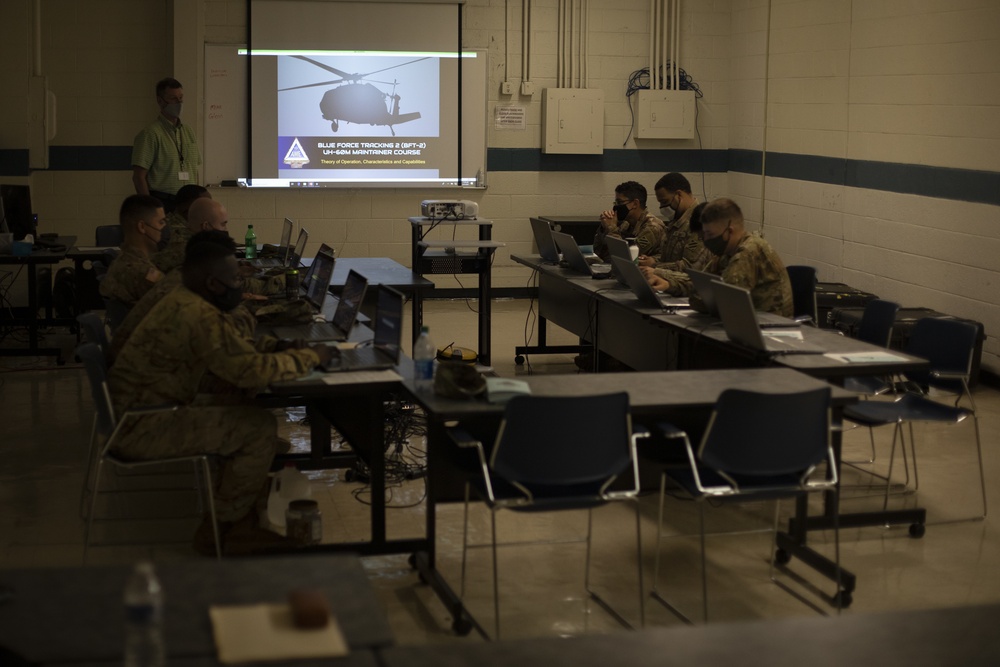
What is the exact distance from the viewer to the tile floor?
160 inches

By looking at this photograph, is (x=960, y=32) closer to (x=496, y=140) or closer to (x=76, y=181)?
(x=496, y=140)

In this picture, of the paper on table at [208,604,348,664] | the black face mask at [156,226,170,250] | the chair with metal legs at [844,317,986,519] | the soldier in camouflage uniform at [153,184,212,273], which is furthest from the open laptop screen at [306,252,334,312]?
the paper on table at [208,604,348,664]

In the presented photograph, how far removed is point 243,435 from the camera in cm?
429

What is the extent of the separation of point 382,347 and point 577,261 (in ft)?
9.04

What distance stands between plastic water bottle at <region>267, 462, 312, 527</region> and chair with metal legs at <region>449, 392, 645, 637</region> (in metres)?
1.07

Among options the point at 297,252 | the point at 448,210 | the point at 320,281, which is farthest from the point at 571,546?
the point at 448,210

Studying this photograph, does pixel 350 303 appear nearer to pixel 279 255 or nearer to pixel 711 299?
pixel 711 299

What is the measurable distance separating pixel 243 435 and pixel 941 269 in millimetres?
5186

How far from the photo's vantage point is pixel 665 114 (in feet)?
35.1

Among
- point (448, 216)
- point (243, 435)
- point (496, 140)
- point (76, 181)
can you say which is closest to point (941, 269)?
point (448, 216)

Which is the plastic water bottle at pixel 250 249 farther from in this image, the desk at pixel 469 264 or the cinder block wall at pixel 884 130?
the cinder block wall at pixel 884 130

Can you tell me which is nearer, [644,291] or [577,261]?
[644,291]

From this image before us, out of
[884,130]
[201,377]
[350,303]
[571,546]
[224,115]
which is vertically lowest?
[571,546]

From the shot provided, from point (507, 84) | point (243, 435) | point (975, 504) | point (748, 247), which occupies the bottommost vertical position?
point (975, 504)
